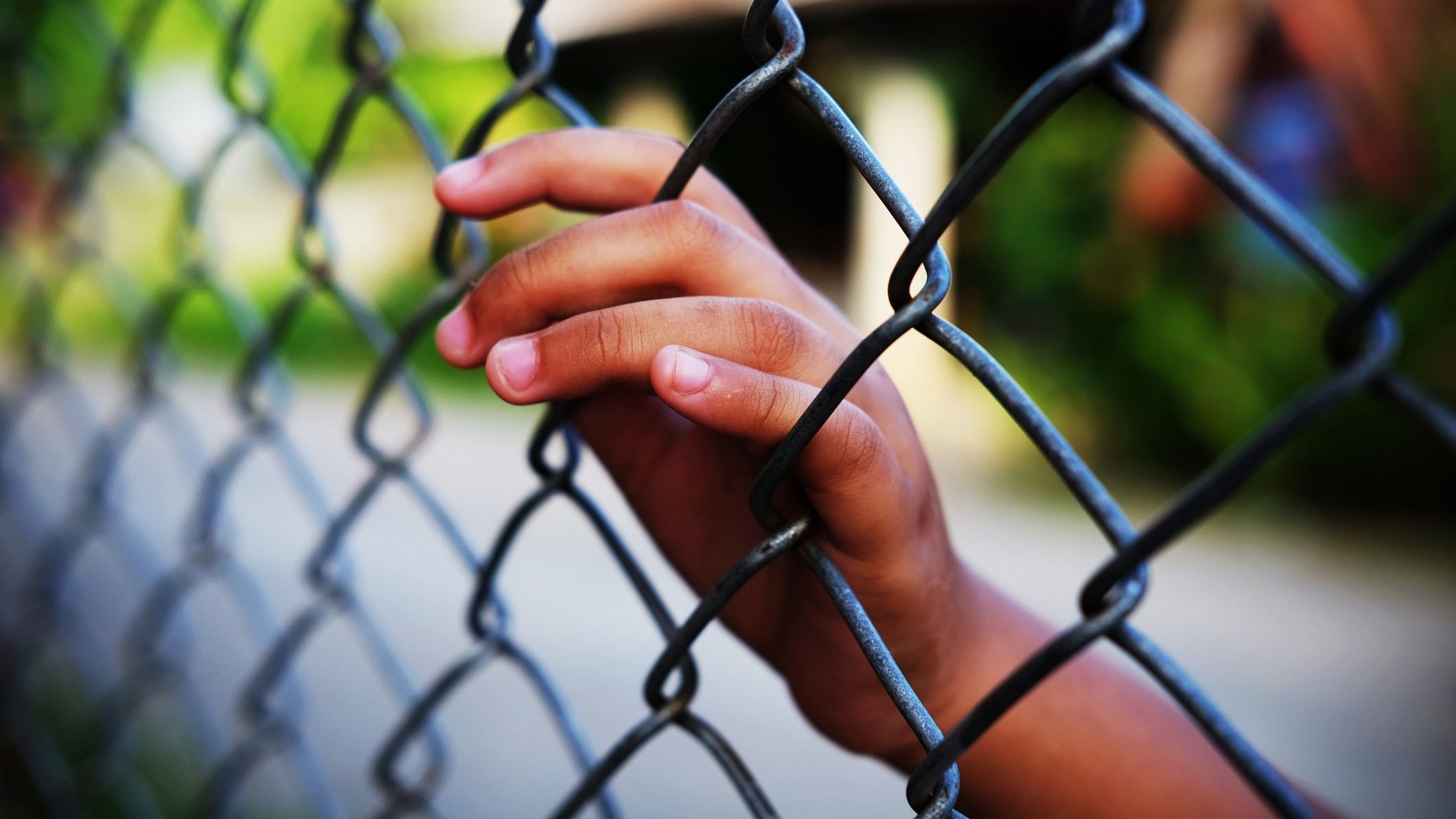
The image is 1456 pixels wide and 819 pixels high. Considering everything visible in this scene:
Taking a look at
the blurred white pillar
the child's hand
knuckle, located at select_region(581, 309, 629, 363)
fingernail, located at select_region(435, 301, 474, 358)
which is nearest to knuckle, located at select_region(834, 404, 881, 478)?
the child's hand

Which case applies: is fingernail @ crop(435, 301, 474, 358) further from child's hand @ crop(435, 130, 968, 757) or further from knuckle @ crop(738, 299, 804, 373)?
knuckle @ crop(738, 299, 804, 373)

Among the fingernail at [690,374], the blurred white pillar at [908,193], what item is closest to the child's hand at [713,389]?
the fingernail at [690,374]

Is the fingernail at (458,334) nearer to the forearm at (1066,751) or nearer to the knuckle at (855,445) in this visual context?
the knuckle at (855,445)

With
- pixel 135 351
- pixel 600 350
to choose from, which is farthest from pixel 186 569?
pixel 600 350

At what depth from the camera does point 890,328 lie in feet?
1.60

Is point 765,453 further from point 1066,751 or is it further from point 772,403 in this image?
point 1066,751

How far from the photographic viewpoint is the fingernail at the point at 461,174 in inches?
26.0

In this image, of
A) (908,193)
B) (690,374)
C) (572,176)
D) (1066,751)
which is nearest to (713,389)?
(690,374)

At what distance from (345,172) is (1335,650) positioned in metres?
9.02

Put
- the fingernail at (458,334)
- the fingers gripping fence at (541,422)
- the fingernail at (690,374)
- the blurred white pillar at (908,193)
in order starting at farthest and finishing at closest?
the blurred white pillar at (908,193), the fingernail at (458,334), the fingernail at (690,374), the fingers gripping fence at (541,422)

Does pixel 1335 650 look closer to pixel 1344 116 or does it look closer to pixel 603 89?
pixel 1344 116

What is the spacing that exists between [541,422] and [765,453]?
0.23 meters

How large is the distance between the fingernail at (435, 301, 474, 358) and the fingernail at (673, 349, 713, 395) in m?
0.17

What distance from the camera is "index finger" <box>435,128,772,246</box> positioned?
0.67 m
